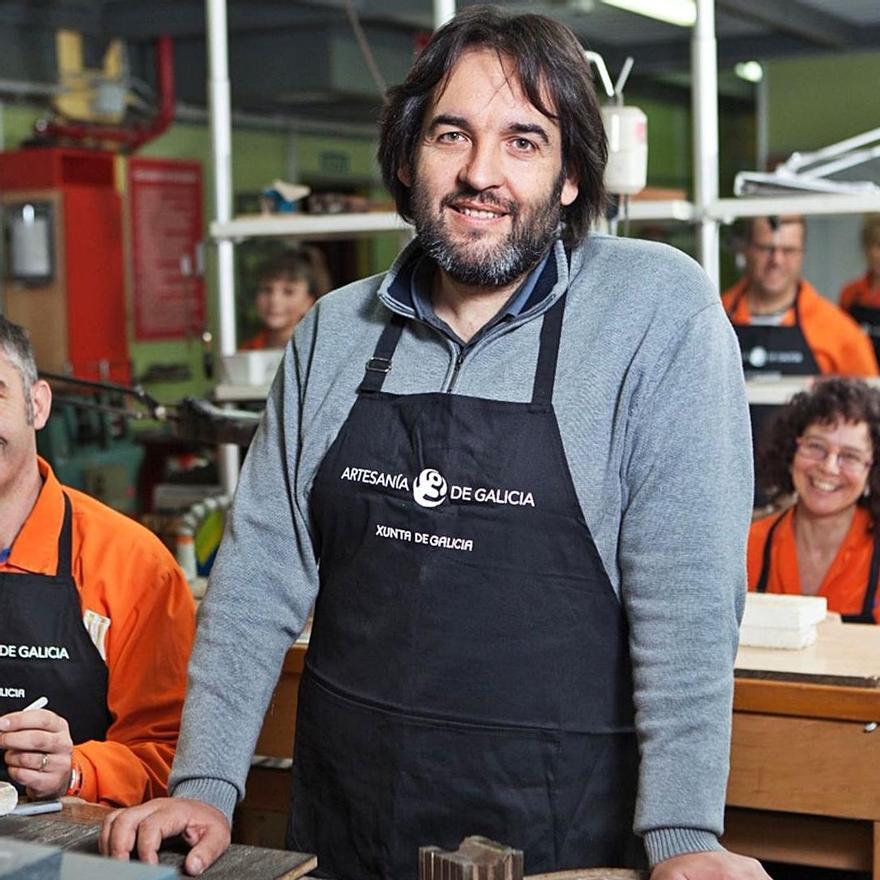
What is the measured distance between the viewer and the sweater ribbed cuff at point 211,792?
1.84 metres

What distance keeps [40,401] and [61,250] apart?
5.36 metres

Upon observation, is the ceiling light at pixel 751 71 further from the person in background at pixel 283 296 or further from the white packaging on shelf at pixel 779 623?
the white packaging on shelf at pixel 779 623

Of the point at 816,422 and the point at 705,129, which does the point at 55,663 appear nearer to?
the point at 816,422

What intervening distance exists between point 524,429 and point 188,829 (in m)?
0.58

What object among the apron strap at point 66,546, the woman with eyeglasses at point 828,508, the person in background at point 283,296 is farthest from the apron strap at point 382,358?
the person in background at point 283,296

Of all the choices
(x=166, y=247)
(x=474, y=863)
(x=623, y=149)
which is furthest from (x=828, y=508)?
(x=166, y=247)

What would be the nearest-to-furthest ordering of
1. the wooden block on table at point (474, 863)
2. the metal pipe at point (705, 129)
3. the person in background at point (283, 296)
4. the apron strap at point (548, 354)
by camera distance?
the wooden block on table at point (474, 863) < the apron strap at point (548, 354) < the metal pipe at point (705, 129) < the person in background at point (283, 296)

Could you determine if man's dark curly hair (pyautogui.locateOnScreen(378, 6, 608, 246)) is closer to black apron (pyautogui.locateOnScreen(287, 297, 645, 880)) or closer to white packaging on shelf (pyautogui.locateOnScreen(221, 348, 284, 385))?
black apron (pyautogui.locateOnScreen(287, 297, 645, 880))

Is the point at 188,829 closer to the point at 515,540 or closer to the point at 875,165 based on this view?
the point at 515,540

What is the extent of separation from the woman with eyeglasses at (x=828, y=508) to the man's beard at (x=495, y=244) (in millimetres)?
1844

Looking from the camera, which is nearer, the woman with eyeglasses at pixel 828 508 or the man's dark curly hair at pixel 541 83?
the man's dark curly hair at pixel 541 83

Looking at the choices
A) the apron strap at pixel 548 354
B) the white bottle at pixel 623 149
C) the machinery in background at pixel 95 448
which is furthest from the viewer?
the machinery in background at pixel 95 448

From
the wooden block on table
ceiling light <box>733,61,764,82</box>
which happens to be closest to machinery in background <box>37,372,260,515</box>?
the wooden block on table

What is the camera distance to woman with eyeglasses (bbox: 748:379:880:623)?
3.50m
